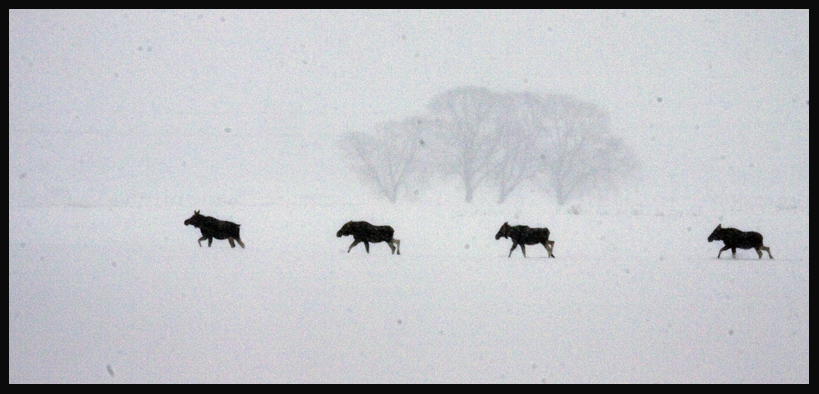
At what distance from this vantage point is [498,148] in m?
56.6

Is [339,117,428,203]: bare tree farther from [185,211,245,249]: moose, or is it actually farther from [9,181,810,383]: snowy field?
[9,181,810,383]: snowy field

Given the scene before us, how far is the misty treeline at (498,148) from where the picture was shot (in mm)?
54062

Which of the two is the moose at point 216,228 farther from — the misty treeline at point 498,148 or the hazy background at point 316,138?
the misty treeline at point 498,148

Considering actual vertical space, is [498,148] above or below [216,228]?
above

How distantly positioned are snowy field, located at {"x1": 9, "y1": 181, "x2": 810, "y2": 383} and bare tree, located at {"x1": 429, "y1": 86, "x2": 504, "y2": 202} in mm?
37067

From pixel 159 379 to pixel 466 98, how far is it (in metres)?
52.5

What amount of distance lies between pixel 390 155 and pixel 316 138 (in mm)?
24137

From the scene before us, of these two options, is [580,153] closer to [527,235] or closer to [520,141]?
[520,141]

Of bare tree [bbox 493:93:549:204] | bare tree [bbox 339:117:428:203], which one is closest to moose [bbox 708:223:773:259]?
bare tree [bbox 493:93:549:204]

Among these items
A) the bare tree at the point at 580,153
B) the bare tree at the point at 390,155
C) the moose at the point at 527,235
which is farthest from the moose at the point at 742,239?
the bare tree at the point at 390,155

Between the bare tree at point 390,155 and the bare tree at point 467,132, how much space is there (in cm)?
147

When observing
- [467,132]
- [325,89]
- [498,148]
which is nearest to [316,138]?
[325,89]

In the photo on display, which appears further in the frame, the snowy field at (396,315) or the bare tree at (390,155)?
the bare tree at (390,155)

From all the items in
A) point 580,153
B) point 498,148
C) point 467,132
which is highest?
point 467,132
